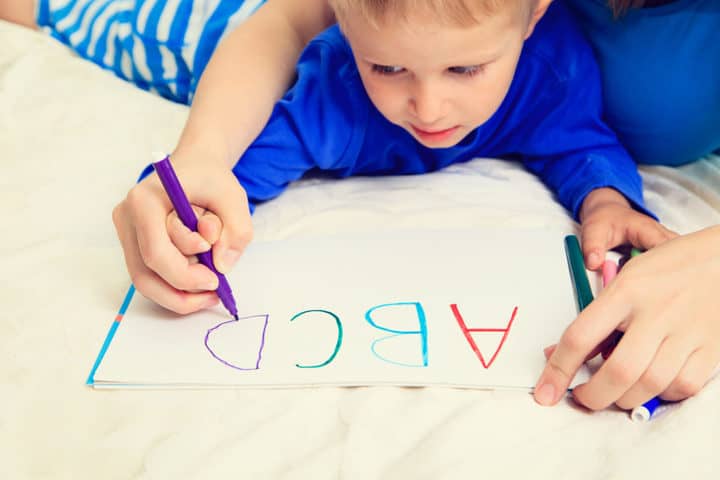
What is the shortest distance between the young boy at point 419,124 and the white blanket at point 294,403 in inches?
1.3

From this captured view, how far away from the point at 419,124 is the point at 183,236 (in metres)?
0.26

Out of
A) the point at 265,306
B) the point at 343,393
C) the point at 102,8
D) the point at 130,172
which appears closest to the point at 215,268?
the point at 265,306

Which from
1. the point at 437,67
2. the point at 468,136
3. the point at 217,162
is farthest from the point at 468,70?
the point at 217,162

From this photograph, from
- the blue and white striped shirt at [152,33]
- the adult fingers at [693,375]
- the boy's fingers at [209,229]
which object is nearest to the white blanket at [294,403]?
the adult fingers at [693,375]

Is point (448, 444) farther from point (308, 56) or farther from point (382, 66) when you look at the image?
point (308, 56)

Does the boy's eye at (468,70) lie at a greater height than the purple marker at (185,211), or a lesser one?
greater

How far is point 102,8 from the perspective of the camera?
3.66ft

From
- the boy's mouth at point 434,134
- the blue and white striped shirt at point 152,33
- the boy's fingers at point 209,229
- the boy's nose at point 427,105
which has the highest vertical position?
the boy's nose at point 427,105

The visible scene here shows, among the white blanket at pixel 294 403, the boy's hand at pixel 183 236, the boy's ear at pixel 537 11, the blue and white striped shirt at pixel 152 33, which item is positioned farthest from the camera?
the blue and white striped shirt at pixel 152 33

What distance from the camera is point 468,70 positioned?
2.22 feet

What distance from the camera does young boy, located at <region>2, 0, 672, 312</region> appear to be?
62 cm

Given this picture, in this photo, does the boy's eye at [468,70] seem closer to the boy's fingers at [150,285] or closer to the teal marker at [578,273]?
the teal marker at [578,273]

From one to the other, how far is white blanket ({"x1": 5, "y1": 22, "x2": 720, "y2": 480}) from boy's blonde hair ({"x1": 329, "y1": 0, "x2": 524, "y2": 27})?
0.20 meters

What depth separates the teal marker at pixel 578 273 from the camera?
23.8 inches
